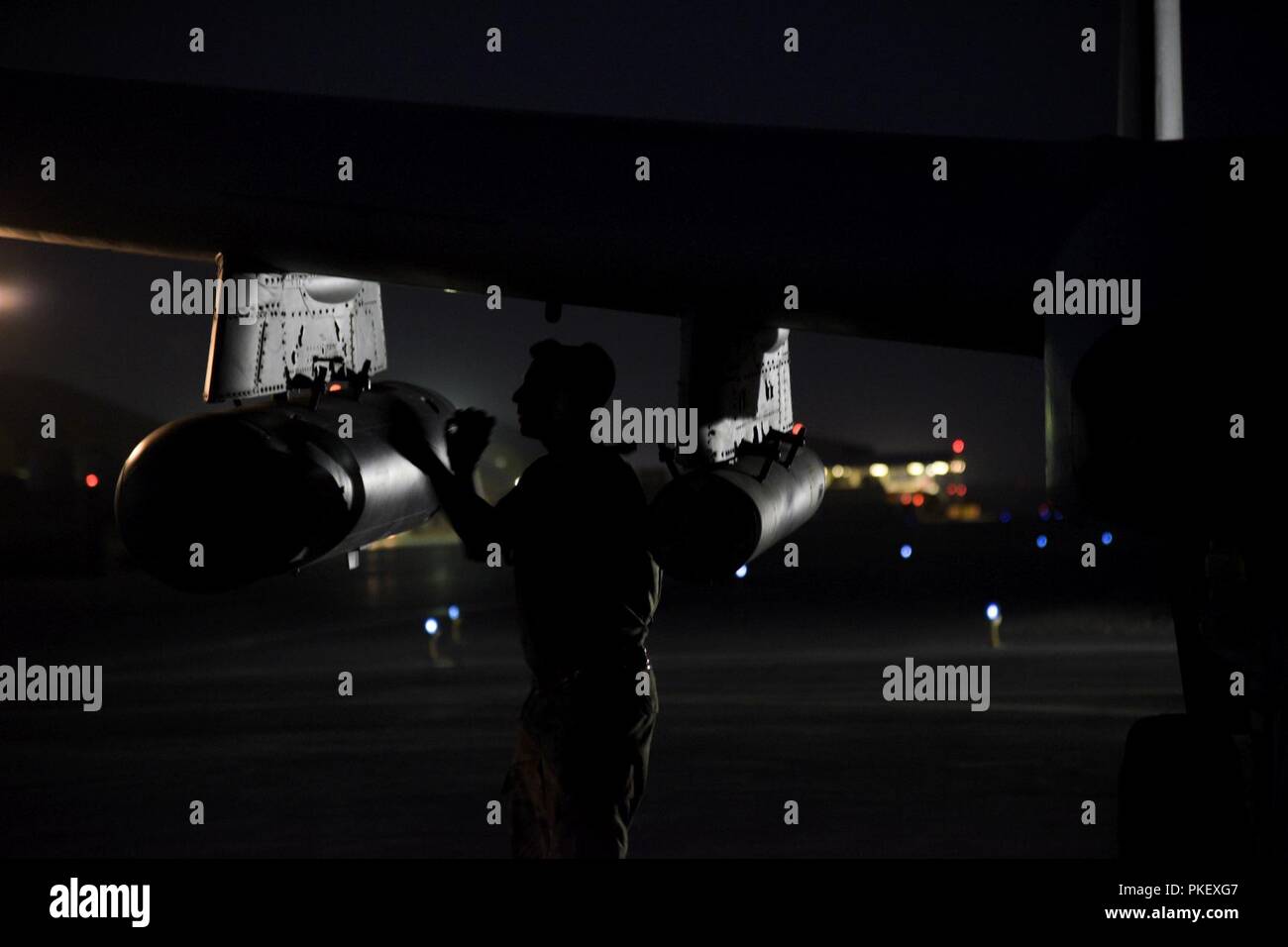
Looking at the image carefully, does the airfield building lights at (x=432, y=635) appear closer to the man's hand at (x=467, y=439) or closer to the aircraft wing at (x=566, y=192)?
the aircraft wing at (x=566, y=192)

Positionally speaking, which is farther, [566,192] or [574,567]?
[566,192]

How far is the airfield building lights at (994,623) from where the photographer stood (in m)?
17.1

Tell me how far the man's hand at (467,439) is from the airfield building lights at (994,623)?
13.3 meters

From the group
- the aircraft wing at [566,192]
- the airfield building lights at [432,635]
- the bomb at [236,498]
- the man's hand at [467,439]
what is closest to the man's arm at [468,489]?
the man's hand at [467,439]

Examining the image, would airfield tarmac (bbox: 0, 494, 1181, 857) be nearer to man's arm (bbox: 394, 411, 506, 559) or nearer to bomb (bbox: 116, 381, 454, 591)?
man's arm (bbox: 394, 411, 506, 559)

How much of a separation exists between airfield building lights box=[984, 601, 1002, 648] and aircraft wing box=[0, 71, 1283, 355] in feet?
42.4

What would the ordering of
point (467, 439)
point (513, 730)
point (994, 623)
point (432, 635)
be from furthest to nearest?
1. point (994, 623)
2. point (432, 635)
3. point (513, 730)
4. point (467, 439)

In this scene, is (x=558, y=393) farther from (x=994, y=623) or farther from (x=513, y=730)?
(x=994, y=623)

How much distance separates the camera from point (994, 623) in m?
19.1

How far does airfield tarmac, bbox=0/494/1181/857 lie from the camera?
7695mm

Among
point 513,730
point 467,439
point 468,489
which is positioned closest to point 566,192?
point 467,439

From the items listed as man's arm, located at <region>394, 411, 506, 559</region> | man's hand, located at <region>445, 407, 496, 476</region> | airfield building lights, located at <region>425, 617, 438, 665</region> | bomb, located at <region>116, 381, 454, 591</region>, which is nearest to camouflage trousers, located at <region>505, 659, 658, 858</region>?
man's arm, located at <region>394, 411, 506, 559</region>

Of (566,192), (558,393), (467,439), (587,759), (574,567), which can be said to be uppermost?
(566,192)

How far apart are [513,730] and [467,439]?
7042 mm
